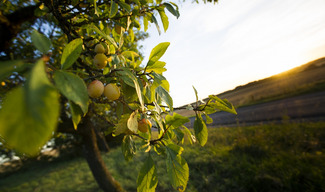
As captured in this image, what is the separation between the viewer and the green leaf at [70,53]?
1.55 ft

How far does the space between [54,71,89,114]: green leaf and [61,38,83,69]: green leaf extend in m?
0.11

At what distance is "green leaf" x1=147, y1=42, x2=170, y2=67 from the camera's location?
760mm

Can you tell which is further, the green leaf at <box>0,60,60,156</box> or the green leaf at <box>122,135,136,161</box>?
the green leaf at <box>122,135,136,161</box>

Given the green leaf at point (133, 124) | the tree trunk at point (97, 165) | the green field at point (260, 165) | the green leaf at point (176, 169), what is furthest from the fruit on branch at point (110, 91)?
the tree trunk at point (97, 165)

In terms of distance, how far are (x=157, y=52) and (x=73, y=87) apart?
0.48m

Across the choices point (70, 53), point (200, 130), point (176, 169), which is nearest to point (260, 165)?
point (200, 130)

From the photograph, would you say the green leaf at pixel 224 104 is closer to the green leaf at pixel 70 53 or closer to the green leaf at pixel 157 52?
the green leaf at pixel 157 52

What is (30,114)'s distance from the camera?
0.23m

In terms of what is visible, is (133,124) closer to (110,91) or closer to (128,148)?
(110,91)

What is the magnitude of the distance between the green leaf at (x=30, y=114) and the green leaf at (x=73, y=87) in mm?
91

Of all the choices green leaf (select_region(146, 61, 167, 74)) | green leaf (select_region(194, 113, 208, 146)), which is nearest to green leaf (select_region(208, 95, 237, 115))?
green leaf (select_region(194, 113, 208, 146))

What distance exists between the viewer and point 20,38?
3.54m

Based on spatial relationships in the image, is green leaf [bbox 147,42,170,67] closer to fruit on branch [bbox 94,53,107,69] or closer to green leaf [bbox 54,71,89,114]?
fruit on branch [bbox 94,53,107,69]

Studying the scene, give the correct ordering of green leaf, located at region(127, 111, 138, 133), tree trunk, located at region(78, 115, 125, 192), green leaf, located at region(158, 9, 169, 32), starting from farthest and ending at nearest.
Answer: tree trunk, located at region(78, 115, 125, 192) → green leaf, located at region(158, 9, 169, 32) → green leaf, located at region(127, 111, 138, 133)
